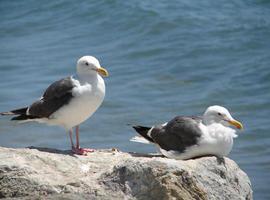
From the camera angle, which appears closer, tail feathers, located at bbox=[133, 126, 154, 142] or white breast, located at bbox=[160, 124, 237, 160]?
white breast, located at bbox=[160, 124, 237, 160]

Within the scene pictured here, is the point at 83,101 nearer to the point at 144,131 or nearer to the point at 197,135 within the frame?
the point at 144,131

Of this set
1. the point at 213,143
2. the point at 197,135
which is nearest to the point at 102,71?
the point at 197,135

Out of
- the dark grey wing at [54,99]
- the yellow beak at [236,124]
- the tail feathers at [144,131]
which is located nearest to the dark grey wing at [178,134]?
the tail feathers at [144,131]

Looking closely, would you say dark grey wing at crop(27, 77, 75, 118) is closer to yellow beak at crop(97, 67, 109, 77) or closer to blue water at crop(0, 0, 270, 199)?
yellow beak at crop(97, 67, 109, 77)

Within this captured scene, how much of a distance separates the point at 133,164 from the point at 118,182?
18 centimetres

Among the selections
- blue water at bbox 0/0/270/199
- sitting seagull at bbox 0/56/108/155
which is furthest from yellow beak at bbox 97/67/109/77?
blue water at bbox 0/0/270/199

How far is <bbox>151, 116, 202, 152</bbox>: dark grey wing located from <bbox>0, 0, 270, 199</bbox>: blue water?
72.2 inches

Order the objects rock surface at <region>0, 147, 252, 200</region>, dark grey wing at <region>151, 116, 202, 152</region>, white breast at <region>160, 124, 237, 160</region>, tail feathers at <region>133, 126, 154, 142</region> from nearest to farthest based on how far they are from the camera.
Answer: rock surface at <region>0, 147, 252, 200</region>
white breast at <region>160, 124, 237, 160</region>
dark grey wing at <region>151, 116, 202, 152</region>
tail feathers at <region>133, 126, 154, 142</region>

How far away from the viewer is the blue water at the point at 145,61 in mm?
11008

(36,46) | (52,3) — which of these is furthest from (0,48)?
(52,3)

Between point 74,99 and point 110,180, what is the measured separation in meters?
1.61

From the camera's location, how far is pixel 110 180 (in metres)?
6.01

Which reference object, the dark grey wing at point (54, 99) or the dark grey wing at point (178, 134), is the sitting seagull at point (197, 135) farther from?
the dark grey wing at point (54, 99)

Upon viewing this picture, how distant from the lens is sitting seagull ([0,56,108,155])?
7449mm
